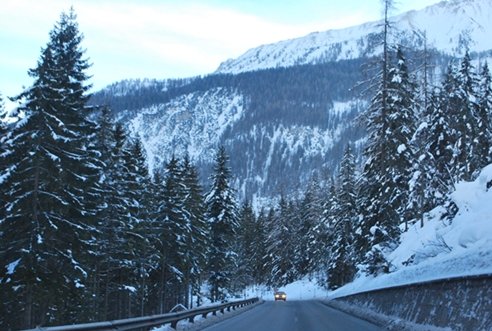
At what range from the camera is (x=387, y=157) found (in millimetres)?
33656

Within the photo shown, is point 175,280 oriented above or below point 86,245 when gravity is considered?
below

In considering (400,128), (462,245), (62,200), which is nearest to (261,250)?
(400,128)

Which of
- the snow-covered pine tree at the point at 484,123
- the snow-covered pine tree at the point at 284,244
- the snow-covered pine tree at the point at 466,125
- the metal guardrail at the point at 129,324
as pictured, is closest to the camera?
the metal guardrail at the point at 129,324

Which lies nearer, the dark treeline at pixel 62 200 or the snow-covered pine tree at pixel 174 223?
the dark treeline at pixel 62 200

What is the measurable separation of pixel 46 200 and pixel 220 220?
2788 cm

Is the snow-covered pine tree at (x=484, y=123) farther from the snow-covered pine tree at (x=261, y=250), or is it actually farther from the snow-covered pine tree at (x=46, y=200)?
the snow-covered pine tree at (x=261, y=250)

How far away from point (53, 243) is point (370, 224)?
20590 mm

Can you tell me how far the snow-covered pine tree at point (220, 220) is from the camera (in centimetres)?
5191

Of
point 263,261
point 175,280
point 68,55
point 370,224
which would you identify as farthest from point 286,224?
point 68,55

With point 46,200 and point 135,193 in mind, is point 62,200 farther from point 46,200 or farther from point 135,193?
point 135,193

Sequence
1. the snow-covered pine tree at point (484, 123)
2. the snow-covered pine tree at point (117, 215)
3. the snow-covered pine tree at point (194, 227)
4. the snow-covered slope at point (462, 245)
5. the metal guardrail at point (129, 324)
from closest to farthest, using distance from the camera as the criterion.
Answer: the metal guardrail at point (129, 324), the snow-covered slope at point (462, 245), the snow-covered pine tree at point (117, 215), the snow-covered pine tree at point (484, 123), the snow-covered pine tree at point (194, 227)

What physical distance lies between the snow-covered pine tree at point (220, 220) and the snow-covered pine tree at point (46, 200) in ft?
82.4

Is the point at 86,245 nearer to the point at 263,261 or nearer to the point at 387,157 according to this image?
the point at 387,157

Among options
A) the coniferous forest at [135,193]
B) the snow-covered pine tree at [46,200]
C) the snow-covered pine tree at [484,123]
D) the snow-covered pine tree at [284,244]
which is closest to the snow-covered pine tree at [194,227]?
the coniferous forest at [135,193]
